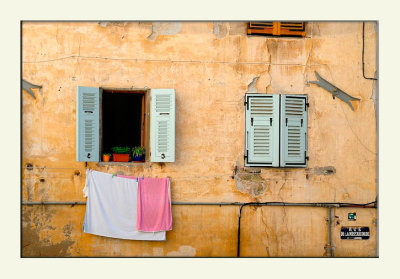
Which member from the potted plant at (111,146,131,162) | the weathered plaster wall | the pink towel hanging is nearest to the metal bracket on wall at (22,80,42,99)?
the weathered plaster wall

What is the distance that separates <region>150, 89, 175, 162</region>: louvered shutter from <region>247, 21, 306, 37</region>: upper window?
1.84 metres

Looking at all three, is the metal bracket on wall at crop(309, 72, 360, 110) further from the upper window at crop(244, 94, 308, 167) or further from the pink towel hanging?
the pink towel hanging

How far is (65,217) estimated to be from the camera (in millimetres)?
6805

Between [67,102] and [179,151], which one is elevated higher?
[67,102]

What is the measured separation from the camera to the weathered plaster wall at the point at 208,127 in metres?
6.77

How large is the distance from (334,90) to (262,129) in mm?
1447

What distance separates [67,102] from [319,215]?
15.4 ft

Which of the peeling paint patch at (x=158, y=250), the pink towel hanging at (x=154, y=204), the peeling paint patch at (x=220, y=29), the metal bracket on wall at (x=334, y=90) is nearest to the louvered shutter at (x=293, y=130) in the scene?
the metal bracket on wall at (x=334, y=90)

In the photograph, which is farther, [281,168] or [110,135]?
[110,135]

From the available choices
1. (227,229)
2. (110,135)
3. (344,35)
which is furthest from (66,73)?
(344,35)

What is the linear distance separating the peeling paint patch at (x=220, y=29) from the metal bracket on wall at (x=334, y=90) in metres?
1.73

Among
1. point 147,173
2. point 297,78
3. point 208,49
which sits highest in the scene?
point 208,49

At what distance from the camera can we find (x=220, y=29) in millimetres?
6863

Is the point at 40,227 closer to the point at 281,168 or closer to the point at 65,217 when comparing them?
the point at 65,217
